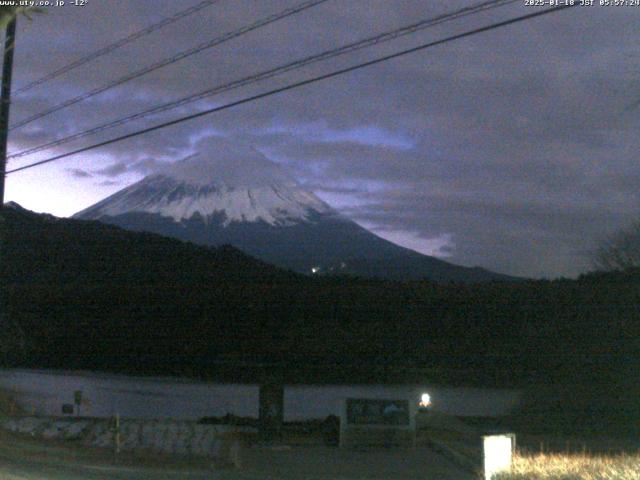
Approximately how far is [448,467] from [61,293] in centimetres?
3823

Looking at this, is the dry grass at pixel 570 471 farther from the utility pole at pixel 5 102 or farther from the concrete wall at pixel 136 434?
the utility pole at pixel 5 102

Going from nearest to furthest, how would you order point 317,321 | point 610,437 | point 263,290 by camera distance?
point 610,437, point 317,321, point 263,290

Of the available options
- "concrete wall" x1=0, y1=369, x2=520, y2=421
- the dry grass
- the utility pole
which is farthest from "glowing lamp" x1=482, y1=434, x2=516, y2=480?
"concrete wall" x1=0, y1=369, x2=520, y2=421

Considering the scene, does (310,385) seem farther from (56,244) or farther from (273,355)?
(56,244)

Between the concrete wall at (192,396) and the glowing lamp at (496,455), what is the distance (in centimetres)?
2182

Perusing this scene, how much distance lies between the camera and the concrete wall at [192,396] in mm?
36188

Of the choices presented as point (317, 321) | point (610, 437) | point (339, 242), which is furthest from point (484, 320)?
point (339, 242)

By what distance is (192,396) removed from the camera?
42.2 metres

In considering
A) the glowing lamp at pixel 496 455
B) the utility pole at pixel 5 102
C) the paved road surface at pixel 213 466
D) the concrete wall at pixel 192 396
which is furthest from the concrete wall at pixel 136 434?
the concrete wall at pixel 192 396

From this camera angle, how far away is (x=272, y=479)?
1521cm

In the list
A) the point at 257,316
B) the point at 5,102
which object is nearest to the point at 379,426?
the point at 5,102

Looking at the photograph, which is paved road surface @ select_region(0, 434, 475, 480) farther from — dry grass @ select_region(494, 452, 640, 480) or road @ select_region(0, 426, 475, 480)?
dry grass @ select_region(494, 452, 640, 480)

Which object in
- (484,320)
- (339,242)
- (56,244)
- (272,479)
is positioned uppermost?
(339,242)

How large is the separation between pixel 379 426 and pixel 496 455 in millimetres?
10164
